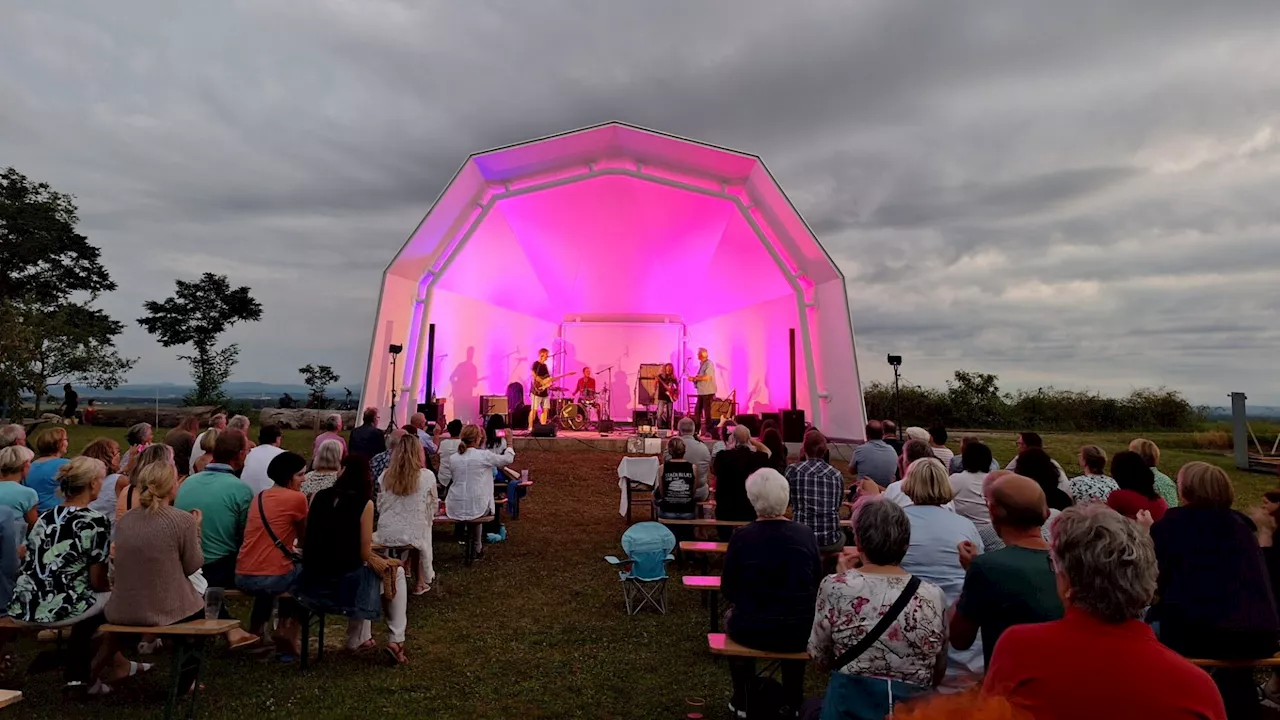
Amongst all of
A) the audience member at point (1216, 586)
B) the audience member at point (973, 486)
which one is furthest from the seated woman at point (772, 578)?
the audience member at point (973, 486)

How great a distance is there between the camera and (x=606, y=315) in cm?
1773

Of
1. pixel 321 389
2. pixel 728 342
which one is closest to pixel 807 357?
→ pixel 728 342

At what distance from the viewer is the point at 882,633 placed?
2117mm

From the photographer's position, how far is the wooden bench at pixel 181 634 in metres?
3.08

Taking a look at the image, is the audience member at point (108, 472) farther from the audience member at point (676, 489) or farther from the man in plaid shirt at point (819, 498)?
the man in plaid shirt at point (819, 498)

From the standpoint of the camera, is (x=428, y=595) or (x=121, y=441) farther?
(x=121, y=441)

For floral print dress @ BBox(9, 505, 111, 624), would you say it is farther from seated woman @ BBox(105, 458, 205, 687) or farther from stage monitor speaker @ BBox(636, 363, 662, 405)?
stage monitor speaker @ BBox(636, 363, 662, 405)

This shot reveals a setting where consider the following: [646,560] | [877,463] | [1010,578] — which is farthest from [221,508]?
[877,463]

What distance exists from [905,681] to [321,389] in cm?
2936

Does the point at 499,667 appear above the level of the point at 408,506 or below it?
below

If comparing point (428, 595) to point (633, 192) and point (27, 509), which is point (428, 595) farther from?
point (633, 192)

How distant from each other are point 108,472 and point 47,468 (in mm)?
347

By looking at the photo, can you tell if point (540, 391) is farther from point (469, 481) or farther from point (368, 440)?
point (469, 481)

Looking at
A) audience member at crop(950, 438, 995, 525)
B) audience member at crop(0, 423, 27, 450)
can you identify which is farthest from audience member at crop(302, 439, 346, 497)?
audience member at crop(950, 438, 995, 525)
